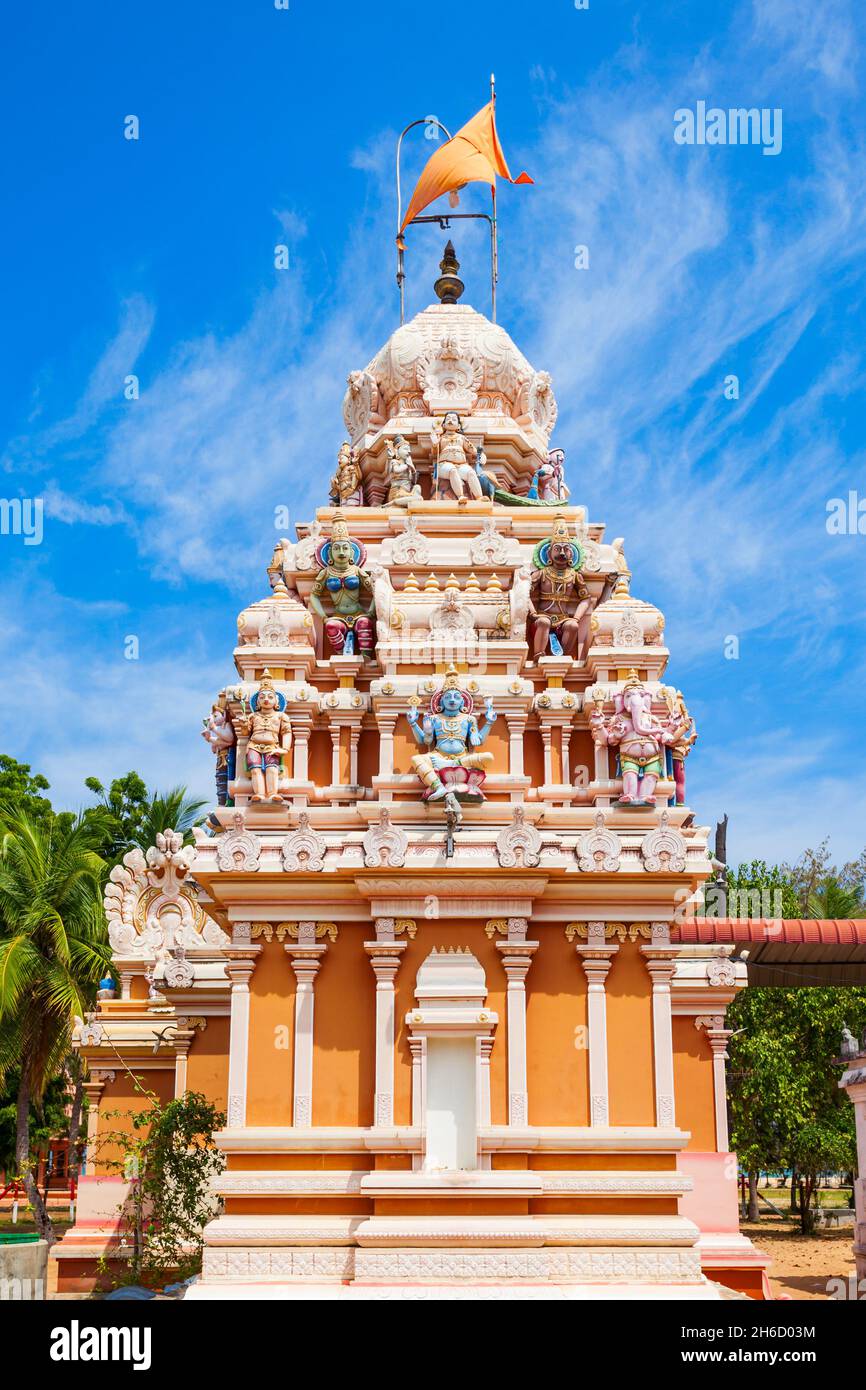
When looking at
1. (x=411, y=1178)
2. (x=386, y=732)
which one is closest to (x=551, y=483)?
(x=386, y=732)

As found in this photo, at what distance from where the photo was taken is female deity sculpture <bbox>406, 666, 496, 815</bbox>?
1723 cm

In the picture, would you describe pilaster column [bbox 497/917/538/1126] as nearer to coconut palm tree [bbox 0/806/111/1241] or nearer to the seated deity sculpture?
the seated deity sculpture

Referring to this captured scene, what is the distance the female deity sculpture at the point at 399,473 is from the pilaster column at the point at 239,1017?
7.95 meters

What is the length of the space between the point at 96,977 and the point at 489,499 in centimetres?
1533

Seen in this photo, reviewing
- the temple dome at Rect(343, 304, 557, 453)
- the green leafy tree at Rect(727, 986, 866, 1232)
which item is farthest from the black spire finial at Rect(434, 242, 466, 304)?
the green leafy tree at Rect(727, 986, 866, 1232)

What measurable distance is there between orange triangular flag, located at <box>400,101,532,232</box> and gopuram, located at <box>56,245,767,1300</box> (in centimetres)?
701

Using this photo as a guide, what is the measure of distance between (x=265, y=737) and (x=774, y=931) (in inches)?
526

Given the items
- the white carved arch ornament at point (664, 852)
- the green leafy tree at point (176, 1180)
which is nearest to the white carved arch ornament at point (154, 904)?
the green leafy tree at point (176, 1180)

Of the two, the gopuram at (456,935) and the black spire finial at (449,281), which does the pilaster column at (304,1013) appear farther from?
the black spire finial at (449,281)

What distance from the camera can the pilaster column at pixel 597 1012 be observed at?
1588 cm

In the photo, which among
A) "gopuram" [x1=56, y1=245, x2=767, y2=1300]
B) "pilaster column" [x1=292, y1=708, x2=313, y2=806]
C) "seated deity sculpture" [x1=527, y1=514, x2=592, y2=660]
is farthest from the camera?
"seated deity sculpture" [x1=527, y1=514, x2=592, y2=660]

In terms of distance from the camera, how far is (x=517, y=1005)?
16.0 metres
